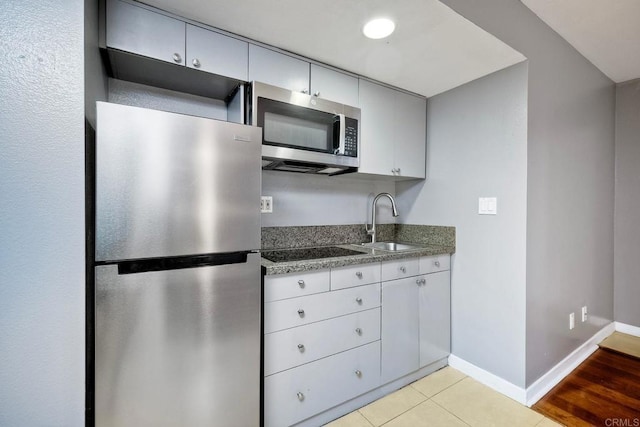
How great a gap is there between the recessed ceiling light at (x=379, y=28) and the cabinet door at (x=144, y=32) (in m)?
0.93

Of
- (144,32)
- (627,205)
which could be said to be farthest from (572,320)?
(144,32)

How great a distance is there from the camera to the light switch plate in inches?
72.7

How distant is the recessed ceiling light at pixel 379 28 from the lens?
54.4 inches

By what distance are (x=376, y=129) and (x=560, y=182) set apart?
1.39 metres

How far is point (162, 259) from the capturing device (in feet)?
3.51

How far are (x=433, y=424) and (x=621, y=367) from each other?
1796mm

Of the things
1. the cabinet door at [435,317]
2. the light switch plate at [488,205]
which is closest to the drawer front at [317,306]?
the cabinet door at [435,317]

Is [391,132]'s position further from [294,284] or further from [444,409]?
[444,409]

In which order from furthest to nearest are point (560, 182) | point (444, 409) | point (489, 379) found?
point (560, 182)
point (489, 379)
point (444, 409)

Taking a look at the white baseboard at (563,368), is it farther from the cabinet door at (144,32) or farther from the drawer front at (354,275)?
the cabinet door at (144,32)

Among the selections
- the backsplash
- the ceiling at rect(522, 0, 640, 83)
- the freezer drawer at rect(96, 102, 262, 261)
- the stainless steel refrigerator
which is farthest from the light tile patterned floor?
the ceiling at rect(522, 0, 640, 83)

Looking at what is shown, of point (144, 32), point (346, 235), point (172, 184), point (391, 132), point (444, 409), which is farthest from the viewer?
point (346, 235)

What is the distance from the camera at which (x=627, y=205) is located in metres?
2.62

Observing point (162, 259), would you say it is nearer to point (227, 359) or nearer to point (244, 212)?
point (244, 212)
